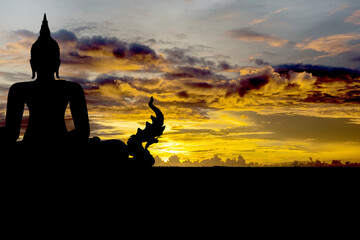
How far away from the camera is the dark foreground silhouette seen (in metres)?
10.2

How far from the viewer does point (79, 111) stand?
1077cm

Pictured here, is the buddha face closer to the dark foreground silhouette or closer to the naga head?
the dark foreground silhouette

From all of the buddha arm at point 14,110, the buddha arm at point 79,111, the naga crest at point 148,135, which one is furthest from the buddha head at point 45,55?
the naga crest at point 148,135

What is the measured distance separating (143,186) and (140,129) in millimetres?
1463

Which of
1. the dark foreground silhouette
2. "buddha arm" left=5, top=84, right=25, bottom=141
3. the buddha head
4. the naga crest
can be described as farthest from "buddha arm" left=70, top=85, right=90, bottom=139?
"buddha arm" left=5, top=84, right=25, bottom=141

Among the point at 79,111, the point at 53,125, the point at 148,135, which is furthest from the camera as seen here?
the point at 148,135

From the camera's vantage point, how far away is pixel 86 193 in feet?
32.6

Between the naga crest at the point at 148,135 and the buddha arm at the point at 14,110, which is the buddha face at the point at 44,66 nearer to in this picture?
the buddha arm at the point at 14,110

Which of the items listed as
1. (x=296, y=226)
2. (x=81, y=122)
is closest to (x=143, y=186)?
(x=81, y=122)

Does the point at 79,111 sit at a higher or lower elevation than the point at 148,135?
higher

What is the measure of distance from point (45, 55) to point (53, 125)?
1.82m

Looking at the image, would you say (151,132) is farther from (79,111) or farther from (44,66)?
(44,66)

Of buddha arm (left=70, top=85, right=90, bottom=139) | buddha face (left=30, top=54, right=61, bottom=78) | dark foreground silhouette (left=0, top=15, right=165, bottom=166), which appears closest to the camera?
dark foreground silhouette (left=0, top=15, right=165, bottom=166)

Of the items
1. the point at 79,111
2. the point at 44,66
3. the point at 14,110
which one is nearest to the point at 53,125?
the point at 79,111
